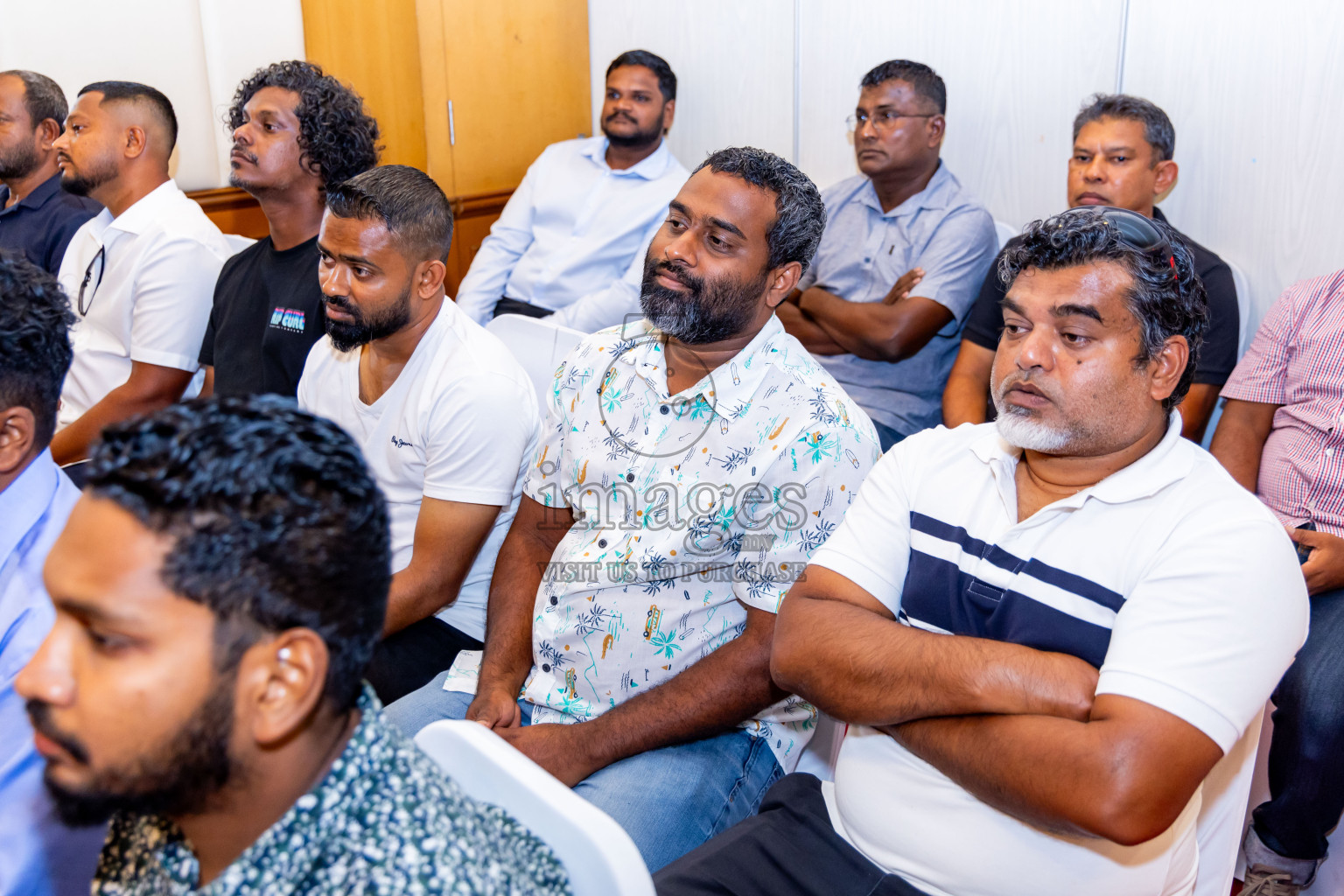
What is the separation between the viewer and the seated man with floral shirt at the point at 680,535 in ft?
4.80

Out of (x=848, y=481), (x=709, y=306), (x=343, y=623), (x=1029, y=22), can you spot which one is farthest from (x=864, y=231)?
(x=343, y=623)

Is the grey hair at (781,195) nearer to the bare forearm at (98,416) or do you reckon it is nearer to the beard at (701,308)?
the beard at (701,308)

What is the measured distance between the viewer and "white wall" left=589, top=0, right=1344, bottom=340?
2.44m

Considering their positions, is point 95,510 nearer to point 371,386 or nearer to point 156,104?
point 371,386

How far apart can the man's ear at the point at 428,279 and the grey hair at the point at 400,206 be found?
25 millimetres

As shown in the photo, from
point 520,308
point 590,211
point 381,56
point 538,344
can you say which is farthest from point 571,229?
point 538,344

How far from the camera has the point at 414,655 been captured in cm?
177

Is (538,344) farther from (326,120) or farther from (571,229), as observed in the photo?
(571,229)

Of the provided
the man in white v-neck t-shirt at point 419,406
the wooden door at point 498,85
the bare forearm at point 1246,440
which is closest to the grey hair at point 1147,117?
the bare forearm at point 1246,440

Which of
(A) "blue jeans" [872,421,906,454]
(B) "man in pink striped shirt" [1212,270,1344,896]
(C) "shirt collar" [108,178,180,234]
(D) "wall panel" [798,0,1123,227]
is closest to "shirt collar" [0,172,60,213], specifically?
(C) "shirt collar" [108,178,180,234]

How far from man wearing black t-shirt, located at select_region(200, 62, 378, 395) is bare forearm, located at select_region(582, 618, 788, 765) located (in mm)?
1306

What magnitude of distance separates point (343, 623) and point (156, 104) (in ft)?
8.58

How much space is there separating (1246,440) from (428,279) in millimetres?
1729

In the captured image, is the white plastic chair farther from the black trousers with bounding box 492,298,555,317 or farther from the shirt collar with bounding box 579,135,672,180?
the shirt collar with bounding box 579,135,672,180
